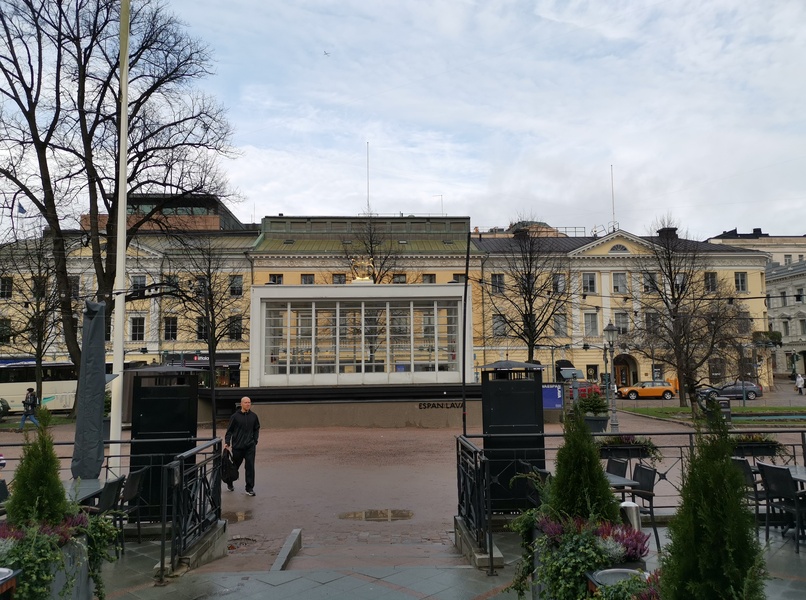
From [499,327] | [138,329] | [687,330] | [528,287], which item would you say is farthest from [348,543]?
[138,329]

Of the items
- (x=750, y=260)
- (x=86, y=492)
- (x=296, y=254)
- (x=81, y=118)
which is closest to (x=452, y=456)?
(x=86, y=492)

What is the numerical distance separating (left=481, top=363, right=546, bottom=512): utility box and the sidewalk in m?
0.64

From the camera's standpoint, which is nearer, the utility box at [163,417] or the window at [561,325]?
the utility box at [163,417]

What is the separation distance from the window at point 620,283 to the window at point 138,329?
1635 inches

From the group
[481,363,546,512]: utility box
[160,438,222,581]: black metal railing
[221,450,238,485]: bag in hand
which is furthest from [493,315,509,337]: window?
[160,438,222,581]: black metal railing

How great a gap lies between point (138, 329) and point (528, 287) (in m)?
33.4


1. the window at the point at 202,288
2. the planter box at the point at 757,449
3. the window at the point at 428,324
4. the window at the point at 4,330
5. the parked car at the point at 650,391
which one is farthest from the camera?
the parked car at the point at 650,391

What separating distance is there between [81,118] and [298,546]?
22054mm

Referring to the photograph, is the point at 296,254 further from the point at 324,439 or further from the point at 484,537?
the point at 484,537

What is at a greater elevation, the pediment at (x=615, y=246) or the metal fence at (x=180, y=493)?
the pediment at (x=615, y=246)

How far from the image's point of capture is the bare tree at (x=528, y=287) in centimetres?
4566

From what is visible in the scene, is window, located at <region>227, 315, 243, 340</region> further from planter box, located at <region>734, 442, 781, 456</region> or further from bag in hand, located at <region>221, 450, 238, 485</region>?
planter box, located at <region>734, 442, 781, 456</region>

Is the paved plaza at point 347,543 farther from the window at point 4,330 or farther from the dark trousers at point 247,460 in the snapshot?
the window at point 4,330

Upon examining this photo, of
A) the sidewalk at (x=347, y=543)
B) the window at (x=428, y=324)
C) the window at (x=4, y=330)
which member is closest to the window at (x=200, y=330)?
the window at (x=4, y=330)
